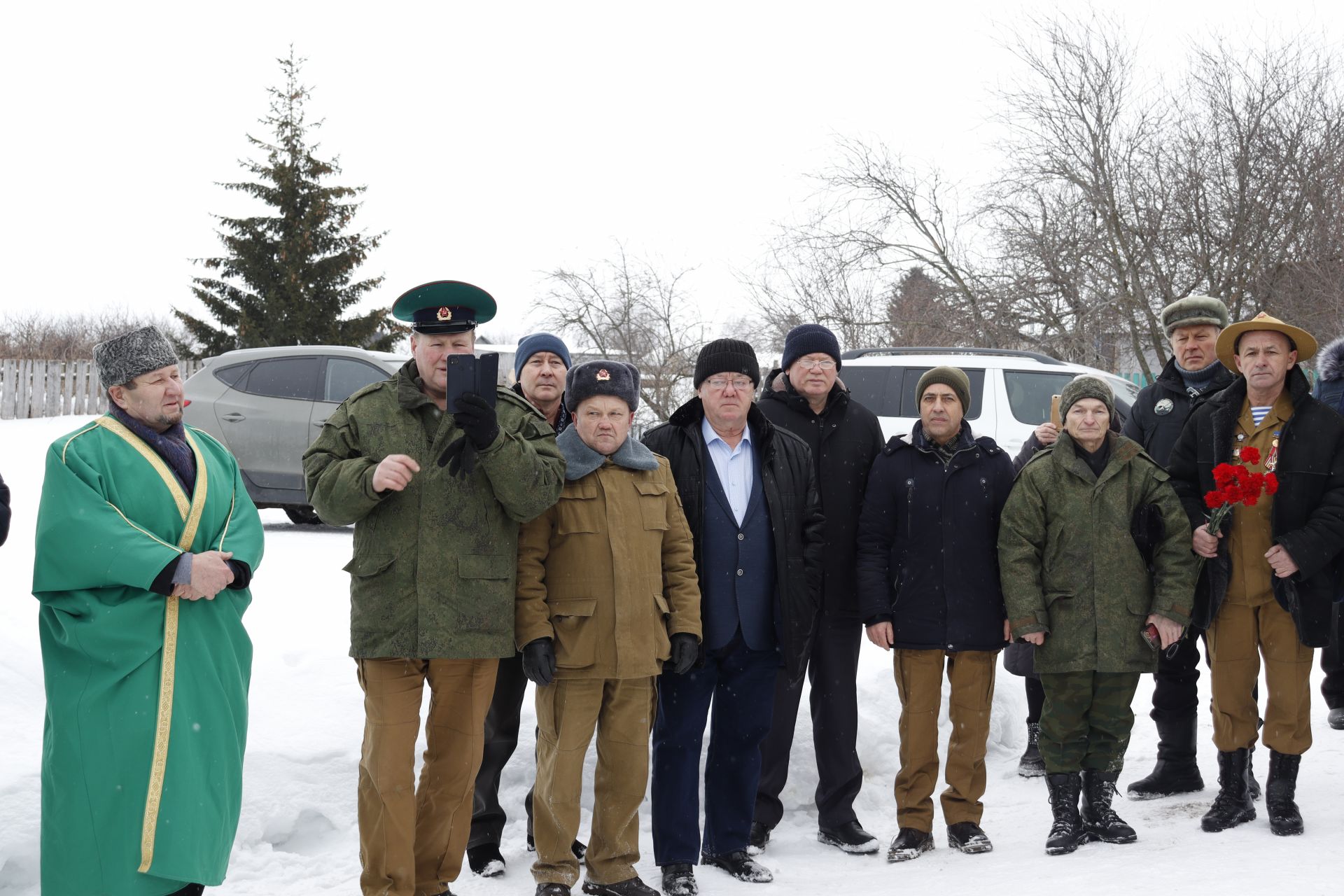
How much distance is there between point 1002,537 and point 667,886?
6.14 ft

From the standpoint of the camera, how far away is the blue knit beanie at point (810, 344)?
16.5ft

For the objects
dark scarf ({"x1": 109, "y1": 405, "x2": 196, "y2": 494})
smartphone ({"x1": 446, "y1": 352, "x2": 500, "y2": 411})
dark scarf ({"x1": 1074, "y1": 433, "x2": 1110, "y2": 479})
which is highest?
smartphone ({"x1": 446, "y1": 352, "x2": 500, "y2": 411})

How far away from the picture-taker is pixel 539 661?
4.01 metres

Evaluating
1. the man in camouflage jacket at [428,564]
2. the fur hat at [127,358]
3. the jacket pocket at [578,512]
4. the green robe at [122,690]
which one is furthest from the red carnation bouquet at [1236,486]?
the fur hat at [127,358]

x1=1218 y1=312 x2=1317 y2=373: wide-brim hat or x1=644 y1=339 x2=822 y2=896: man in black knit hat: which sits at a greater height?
x1=1218 y1=312 x2=1317 y2=373: wide-brim hat

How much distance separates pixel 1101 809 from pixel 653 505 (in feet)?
7.12

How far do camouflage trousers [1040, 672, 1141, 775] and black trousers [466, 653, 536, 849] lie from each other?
2.10 m

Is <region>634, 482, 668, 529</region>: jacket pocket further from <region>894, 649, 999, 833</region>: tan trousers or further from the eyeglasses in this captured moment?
<region>894, 649, 999, 833</region>: tan trousers

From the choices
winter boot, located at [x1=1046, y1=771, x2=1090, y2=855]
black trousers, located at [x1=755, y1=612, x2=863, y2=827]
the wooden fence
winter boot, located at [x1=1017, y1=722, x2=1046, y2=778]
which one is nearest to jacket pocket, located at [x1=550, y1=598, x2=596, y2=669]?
black trousers, located at [x1=755, y1=612, x2=863, y2=827]

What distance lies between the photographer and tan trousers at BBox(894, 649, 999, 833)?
4.68 meters

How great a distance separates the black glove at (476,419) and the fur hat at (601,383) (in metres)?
0.67

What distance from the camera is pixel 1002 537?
15.2ft

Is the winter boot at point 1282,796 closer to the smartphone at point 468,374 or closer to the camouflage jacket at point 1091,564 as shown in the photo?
the camouflage jacket at point 1091,564

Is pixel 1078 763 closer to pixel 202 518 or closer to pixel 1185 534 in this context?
pixel 1185 534
